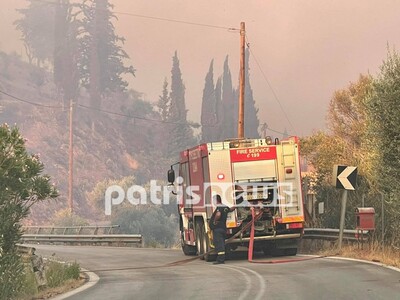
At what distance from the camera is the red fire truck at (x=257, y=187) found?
17016mm

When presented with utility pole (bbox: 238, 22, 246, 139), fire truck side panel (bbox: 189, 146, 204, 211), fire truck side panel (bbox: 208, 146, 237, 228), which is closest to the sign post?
fire truck side panel (bbox: 208, 146, 237, 228)

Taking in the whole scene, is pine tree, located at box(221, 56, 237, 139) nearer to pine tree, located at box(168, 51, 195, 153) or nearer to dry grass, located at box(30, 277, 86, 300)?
pine tree, located at box(168, 51, 195, 153)

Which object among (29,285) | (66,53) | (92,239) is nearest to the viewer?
(29,285)

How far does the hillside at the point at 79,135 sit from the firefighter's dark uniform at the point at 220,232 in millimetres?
72215

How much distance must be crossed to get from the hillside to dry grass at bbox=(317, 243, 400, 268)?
72694 mm

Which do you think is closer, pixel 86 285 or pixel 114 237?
pixel 86 285

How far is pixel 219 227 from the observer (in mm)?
16391

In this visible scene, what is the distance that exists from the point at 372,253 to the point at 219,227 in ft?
13.1

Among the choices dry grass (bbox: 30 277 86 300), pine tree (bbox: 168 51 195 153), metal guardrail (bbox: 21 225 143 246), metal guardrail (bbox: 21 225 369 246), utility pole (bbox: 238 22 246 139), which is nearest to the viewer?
dry grass (bbox: 30 277 86 300)

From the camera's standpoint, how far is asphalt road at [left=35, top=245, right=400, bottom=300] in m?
10.3

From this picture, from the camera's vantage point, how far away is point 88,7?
145 metres

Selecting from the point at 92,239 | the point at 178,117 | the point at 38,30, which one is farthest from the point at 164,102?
the point at 92,239

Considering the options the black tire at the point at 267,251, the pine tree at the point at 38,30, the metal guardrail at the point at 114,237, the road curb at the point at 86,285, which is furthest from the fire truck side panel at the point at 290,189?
the pine tree at the point at 38,30

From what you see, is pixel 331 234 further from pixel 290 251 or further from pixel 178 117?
pixel 178 117
